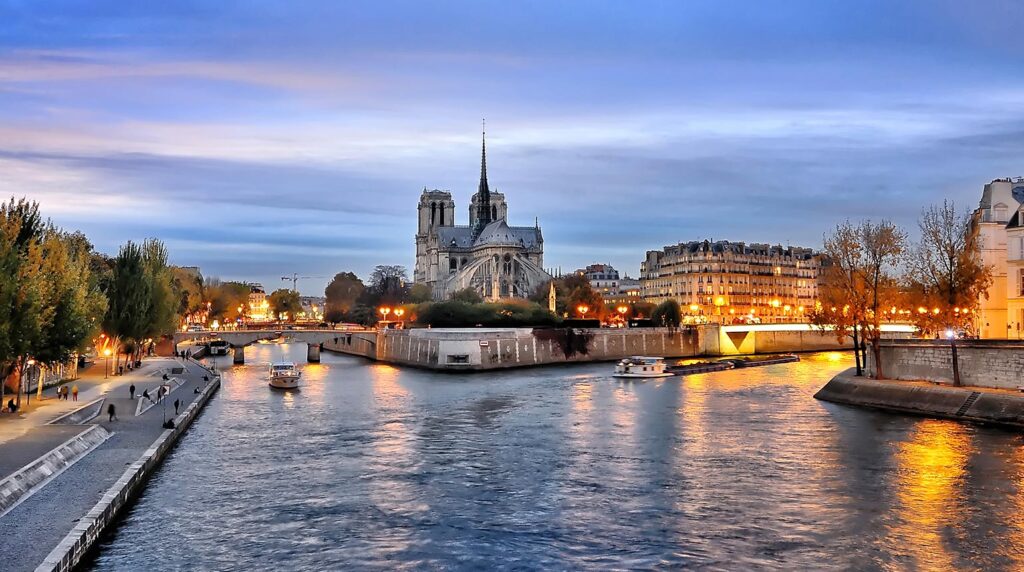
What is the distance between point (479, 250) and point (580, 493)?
137 meters

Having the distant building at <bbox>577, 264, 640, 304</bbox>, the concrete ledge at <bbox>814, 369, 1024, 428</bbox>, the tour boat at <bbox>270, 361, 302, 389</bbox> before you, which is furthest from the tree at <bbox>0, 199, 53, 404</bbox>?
the distant building at <bbox>577, 264, 640, 304</bbox>

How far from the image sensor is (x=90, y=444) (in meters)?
26.4

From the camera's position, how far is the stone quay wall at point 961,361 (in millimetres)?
35312

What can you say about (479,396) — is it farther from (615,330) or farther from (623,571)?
(615,330)

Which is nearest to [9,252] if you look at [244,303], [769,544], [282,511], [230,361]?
[282,511]

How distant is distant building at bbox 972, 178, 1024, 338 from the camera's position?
45000mm

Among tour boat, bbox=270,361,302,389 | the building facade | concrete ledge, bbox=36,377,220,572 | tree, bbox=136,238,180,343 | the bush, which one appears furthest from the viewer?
the building facade

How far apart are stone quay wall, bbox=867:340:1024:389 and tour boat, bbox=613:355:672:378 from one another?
20.1 meters

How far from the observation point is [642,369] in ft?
206

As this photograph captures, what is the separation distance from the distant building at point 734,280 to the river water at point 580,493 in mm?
87086

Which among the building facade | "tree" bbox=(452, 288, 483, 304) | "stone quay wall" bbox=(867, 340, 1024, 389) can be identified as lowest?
"stone quay wall" bbox=(867, 340, 1024, 389)

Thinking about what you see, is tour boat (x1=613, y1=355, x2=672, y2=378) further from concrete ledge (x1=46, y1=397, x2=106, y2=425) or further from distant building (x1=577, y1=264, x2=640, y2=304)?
distant building (x1=577, y1=264, x2=640, y2=304)

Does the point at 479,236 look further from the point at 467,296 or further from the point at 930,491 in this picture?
the point at 930,491

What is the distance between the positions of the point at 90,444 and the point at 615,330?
203 ft
